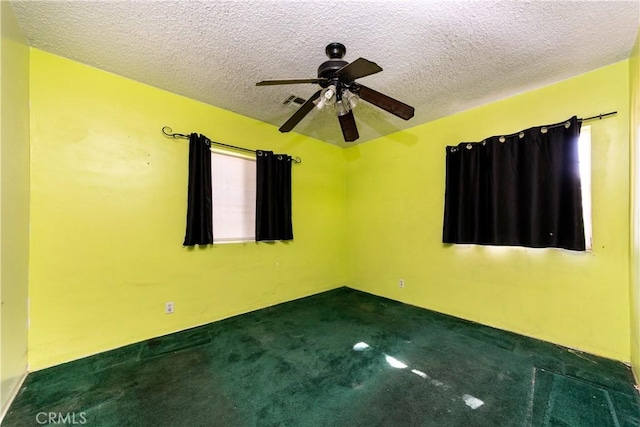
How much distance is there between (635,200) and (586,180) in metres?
0.41

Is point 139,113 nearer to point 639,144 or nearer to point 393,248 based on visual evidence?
point 393,248

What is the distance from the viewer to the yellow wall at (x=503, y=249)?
2.07 meters

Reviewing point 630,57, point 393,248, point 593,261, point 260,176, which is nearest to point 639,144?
point 630,57

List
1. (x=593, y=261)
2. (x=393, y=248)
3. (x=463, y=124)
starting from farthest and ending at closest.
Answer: (x=393, y=248) < (x=463, y=124) < (x=593, y=261)

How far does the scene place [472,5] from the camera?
1.51 m

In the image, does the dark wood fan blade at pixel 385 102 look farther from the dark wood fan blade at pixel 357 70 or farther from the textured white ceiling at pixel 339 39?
the textured white ceiling at pixel 339 39

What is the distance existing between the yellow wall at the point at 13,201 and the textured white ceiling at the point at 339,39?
0.25 metres

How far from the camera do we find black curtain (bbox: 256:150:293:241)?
3.20m

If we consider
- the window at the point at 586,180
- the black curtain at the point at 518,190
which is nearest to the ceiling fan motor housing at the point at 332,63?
the black curtain at the point at 518,190

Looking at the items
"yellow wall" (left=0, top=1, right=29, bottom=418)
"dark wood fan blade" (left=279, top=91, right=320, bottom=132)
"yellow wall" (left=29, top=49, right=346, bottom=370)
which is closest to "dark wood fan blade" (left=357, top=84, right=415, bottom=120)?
"dark wood fan blade" (left=279, top=91, right=320, bottom=132)

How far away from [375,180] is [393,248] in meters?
1.11

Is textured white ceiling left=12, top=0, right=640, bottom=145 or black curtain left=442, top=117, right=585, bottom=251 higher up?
textured white ceiling left=12, top=0, right=640, bottom=145

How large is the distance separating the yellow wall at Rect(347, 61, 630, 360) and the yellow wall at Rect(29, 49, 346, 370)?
1968 millimetres

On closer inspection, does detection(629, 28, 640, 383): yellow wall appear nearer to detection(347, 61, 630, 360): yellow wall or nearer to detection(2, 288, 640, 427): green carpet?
detection(347, 61, 630, 360): yellow wall
